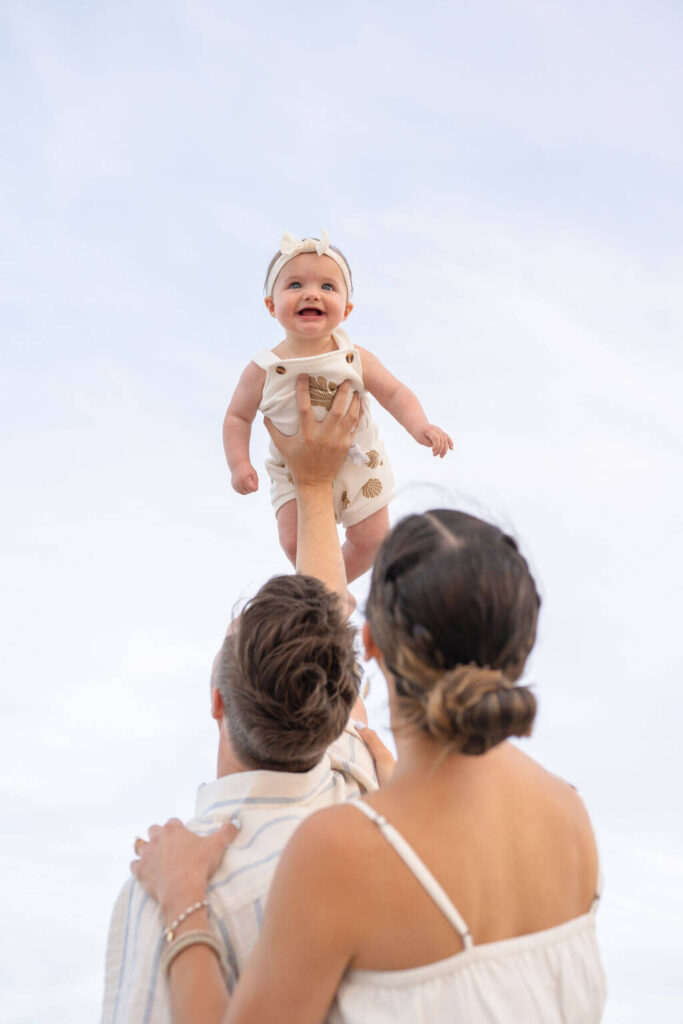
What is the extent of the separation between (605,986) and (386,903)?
2.31 feet

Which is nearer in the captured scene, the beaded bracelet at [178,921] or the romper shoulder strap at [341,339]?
the beaded bracelet at [178,921]

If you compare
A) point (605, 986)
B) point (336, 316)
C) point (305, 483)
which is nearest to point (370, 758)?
point (605, 986)

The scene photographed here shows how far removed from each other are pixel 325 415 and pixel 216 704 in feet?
8.64

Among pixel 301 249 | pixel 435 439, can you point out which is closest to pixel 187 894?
pixel 435 439

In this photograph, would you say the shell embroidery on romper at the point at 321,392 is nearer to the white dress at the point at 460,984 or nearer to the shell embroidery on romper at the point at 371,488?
the shell embroidery on romper at the point at 371,488

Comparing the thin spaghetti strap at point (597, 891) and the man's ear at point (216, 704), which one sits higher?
the man's ear at point (216, 704)

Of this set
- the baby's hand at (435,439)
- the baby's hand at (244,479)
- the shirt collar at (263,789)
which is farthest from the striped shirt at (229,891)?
the baby's hand at (244,479)

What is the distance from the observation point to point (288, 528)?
5.62 m

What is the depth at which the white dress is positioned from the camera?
2113mm

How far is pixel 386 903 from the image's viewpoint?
2076mm

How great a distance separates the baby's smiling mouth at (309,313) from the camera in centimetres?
538

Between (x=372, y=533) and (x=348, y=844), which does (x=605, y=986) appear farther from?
(x=372, y=533)

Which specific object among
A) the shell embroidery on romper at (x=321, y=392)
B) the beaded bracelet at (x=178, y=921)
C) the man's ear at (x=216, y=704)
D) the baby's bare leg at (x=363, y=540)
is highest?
the shell embroidery on romper at (x=321, y=392)

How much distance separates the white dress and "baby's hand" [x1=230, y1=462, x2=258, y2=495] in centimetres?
334
